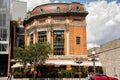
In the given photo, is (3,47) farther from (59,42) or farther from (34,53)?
(34,53)

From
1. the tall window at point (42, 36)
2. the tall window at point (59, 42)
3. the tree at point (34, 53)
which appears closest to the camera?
the tree at point (34, 53)

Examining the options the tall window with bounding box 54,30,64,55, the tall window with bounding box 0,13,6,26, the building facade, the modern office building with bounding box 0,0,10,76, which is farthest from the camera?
the tall window with bounding box 0,13,6,26

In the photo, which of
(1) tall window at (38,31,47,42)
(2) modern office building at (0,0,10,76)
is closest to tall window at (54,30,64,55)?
(1) tall window at (38,31,47,42)

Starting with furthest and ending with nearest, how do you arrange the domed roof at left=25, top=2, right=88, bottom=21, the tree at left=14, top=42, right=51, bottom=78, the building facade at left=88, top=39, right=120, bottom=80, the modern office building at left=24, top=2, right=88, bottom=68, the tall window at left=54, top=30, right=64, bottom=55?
1. the domed roof at left=25, top=2, right=88, bottom=21
2. the tall window at left=54, top=30, right=64, bottom=55
3. the modern office building at left=24, top=2, right=88, bottom=68
4. the tree at left=14, top=42, right=51, bottom=78
5. the building facade at left=88, top=39, right=120, bottom=80

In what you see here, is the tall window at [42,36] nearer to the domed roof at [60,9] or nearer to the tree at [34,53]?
the domed roof at [60,9]

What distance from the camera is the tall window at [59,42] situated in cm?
5850

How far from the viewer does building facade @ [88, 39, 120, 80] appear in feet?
149

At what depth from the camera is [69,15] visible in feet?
193

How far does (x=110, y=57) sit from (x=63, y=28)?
553 inches

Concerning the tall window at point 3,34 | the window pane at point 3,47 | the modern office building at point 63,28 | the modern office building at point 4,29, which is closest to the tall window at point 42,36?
the modern office building at point 63,28

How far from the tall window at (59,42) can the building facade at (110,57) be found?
26.7 feet

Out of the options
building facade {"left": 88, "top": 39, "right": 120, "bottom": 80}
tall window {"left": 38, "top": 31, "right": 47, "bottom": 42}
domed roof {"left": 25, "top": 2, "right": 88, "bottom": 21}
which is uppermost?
domed roof {"left": 25, "top": 2, "right": 88, "bottom": 21}

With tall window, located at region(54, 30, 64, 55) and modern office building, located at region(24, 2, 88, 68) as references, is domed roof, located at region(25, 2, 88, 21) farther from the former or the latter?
tall window, located at region(54, 30, 64, 55)

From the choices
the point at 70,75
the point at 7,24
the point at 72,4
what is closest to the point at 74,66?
the point at 70,75
